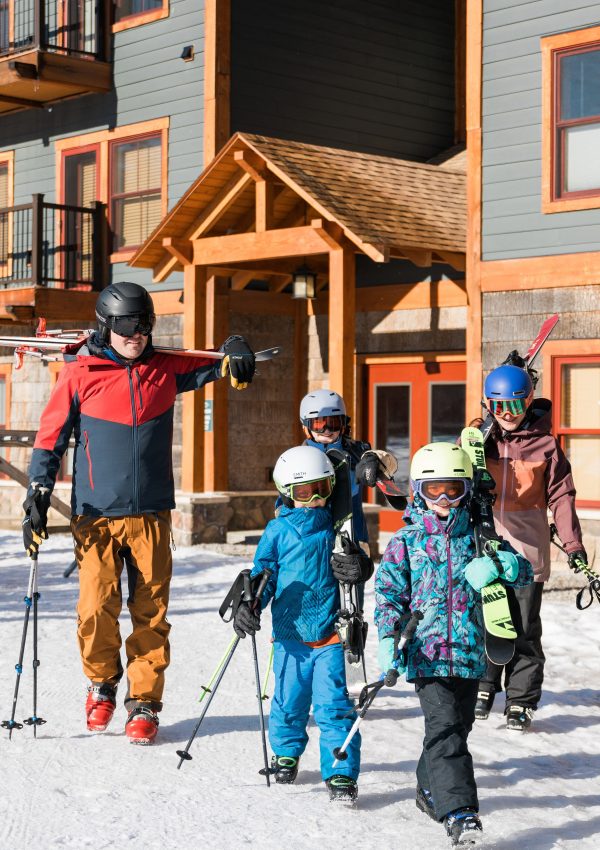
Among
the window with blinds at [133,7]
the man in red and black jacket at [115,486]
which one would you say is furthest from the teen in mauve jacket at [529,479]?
the window with blinds at [133,7]

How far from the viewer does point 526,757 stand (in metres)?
6.16

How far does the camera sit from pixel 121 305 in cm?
621

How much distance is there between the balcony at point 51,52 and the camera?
1675 centimetres

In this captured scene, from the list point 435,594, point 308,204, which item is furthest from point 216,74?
point 435,594

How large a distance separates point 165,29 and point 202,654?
34.1 ft

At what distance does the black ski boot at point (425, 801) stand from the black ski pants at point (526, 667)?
174 centimetres

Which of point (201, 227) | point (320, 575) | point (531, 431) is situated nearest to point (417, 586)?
point (320, 575)

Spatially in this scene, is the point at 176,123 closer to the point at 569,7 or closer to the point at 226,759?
the point at 569,7

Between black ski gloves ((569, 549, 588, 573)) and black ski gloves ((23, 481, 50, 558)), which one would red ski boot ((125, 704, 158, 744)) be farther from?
black ski gloves ((569, 549, 588, 573))

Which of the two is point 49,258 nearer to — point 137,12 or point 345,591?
point 137,12

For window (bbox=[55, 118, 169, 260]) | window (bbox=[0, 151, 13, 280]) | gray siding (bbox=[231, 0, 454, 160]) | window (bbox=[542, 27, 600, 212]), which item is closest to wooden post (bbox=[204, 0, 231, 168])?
gray siding (bbox=[231, 0, 454, 160])

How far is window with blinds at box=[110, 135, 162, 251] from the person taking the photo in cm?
1686

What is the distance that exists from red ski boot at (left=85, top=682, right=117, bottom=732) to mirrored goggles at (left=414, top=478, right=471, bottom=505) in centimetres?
211

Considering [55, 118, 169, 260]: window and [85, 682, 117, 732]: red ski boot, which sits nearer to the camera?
[85, 682, 117, 732]: red ski boot
